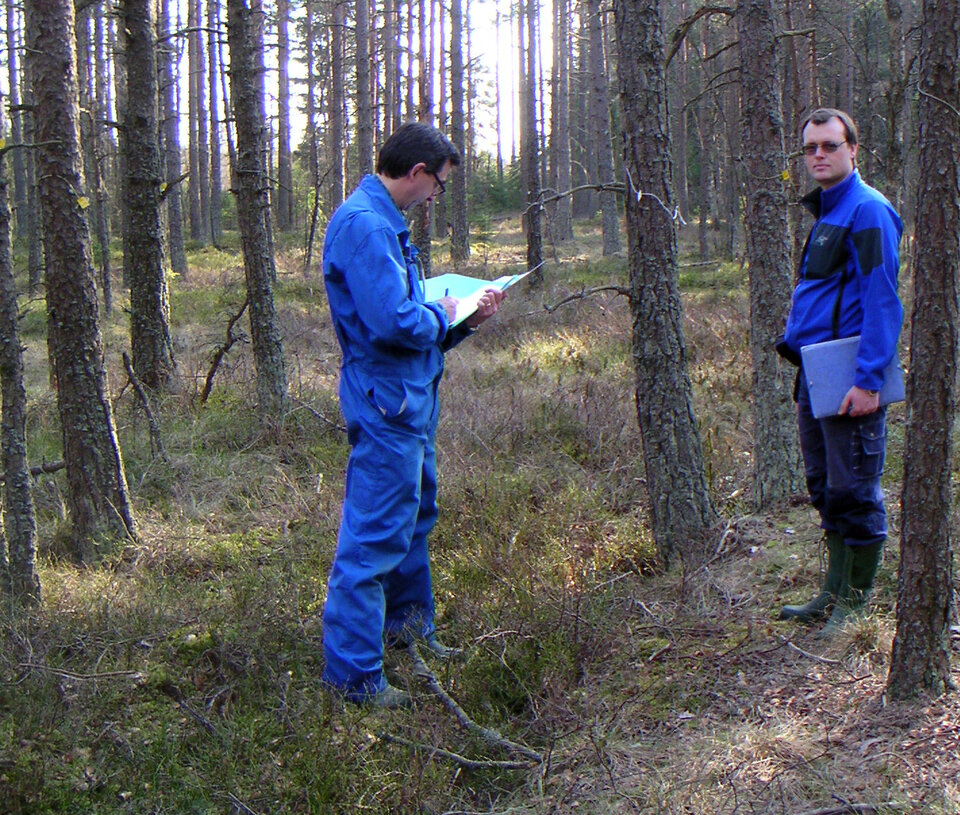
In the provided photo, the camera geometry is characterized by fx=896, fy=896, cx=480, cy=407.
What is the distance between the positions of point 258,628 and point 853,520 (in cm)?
256

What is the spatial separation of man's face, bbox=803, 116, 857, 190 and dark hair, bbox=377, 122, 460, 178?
1412mm

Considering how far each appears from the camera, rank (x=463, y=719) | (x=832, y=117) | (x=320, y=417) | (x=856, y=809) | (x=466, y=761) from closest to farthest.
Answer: (x=856, y=809)
(x=466, y=761)
(x=463, y=719)
(x=832, y=117)
(x=320, y=417)

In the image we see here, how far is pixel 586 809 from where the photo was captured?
9.08ft

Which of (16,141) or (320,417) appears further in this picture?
(16,141)

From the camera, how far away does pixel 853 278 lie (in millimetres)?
3443

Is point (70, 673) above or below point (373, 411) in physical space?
below

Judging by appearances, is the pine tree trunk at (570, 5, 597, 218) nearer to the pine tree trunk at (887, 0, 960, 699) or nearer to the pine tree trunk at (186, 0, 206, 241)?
the pine tree trunk at (186, 0, 206, 241)

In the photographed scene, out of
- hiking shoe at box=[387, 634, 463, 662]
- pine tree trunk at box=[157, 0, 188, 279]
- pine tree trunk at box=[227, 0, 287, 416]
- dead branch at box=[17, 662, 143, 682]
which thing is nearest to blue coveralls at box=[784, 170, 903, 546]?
hiking shoe at box=[387, 634, 463, 662]

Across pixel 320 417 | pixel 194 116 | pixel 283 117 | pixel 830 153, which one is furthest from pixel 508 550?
pixel 194 116

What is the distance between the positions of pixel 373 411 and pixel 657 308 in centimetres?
174

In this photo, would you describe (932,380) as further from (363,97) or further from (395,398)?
(363,97)

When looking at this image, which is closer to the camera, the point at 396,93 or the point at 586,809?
the point at 586,809

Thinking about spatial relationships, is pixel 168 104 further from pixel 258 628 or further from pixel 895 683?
pixel 895 683

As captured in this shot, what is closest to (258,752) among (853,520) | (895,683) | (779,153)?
(895,683)
